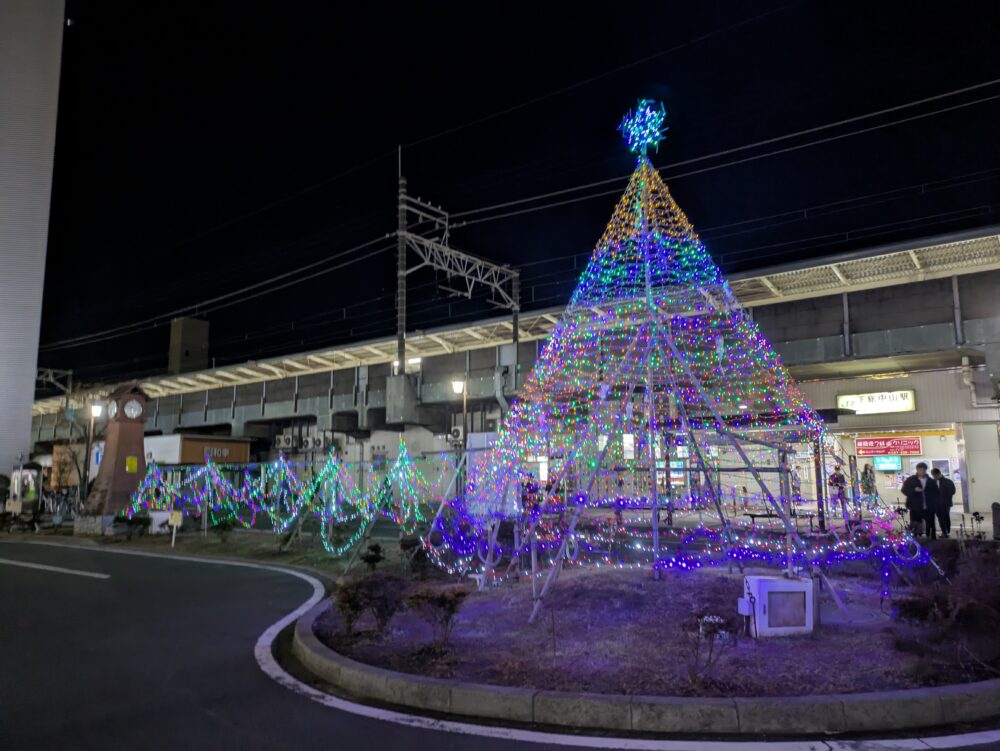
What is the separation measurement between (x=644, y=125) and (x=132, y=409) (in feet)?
65.6

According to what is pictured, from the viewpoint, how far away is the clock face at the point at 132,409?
22359 millimetres

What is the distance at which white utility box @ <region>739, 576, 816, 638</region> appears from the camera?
21.0 feet

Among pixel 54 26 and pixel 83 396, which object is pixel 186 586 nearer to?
pixel 83 396

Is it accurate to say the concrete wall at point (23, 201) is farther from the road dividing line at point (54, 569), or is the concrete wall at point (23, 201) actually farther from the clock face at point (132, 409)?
the road dividing line at point (54, 569)

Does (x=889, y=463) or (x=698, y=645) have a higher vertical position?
(x=889, y=463)

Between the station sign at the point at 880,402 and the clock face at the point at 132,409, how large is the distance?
22991mm

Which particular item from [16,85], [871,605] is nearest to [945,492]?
[871,605]

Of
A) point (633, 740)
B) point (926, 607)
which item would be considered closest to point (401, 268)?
point (926, 607)

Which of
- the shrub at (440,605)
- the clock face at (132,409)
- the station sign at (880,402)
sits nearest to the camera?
the shrub at (440,605)

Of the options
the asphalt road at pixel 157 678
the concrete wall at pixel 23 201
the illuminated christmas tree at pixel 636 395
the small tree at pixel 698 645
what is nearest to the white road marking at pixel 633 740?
the asphalt road at pixel 157 678

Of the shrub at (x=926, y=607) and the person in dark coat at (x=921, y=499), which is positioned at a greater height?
the person in dark coat at (x=921, y=499)

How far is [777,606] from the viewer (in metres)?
6.44

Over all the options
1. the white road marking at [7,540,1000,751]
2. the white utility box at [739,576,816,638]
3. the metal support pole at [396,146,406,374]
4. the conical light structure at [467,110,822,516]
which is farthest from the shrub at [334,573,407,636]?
the metal support pole at [396,146,406,374]

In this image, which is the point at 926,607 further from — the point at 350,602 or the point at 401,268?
the point at 401,268
